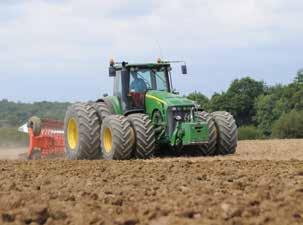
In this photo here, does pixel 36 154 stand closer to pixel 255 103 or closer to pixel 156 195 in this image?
pixel 156 195

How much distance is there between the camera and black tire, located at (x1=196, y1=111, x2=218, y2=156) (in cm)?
1562

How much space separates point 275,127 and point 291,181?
4372 centimetres

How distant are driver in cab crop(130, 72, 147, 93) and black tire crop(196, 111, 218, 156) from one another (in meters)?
1.36

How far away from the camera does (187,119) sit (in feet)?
50.6

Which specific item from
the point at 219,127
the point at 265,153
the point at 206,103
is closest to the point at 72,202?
the point at 219,127

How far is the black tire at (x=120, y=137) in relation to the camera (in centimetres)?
1471

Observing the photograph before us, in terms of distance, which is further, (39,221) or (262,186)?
(262,186)

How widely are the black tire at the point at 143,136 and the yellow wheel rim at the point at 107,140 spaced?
615 millimetres

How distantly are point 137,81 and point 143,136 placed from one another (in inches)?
75.1

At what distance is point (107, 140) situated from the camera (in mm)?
15508

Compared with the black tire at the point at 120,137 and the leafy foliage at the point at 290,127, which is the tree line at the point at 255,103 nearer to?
the leafy foliage at the point at 290,127

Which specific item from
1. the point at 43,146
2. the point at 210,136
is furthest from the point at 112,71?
the point at 43,146

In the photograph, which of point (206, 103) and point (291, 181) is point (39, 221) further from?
point (206, 103)

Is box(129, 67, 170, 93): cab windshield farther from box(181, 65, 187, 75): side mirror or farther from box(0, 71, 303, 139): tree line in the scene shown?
box(0, 71, 303, 139): tree line
